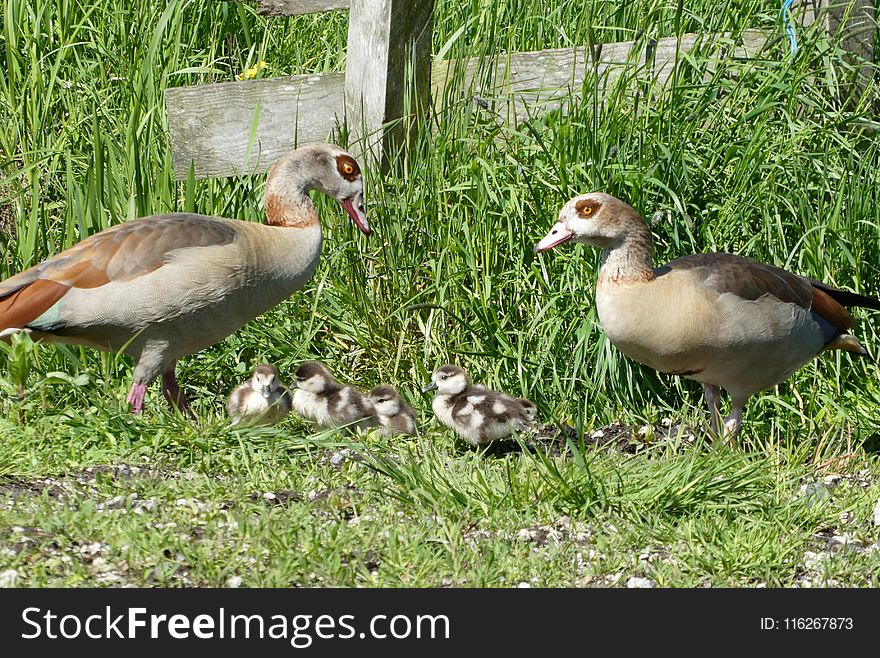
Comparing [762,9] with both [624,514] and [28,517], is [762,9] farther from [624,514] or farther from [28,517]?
[28,517]

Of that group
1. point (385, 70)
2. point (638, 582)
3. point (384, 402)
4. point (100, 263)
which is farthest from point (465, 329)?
point (638, 582)

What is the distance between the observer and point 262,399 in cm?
602

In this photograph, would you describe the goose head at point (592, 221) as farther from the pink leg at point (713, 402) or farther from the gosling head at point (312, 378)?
the gosling head at point (312, 378)

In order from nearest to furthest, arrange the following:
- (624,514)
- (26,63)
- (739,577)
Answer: (739,577) < (624,514) < (26,63)

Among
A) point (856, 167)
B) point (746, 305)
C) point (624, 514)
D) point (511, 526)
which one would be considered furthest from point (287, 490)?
point (856, 167)

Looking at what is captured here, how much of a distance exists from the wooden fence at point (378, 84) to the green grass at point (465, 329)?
17 cm

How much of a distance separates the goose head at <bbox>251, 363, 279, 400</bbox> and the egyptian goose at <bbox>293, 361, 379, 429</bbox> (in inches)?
7.2

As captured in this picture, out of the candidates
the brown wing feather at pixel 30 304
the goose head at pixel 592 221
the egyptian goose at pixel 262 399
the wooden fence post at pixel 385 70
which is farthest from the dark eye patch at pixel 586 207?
the brown wing feather at pixel 30 304

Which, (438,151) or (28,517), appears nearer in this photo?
(28,517)

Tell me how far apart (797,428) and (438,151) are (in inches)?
107

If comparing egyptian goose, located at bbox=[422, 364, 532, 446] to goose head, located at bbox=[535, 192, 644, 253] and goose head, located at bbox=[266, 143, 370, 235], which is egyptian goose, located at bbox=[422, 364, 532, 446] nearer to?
goose head, located at bbox=[535, 192, 644, 253]

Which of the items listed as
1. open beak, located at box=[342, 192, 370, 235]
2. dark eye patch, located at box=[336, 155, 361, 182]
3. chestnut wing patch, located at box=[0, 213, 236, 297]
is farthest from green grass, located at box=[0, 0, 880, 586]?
chestnut wing patch, located at box=[0, 213, 236, 297]

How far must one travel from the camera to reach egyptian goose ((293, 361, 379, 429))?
20.0 ft
